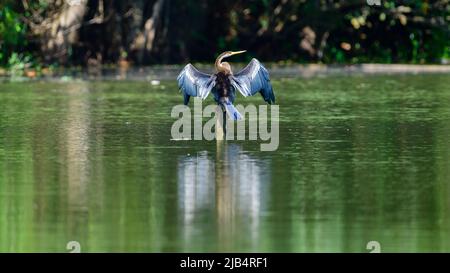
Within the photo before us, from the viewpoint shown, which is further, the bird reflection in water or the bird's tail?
the bird's tail

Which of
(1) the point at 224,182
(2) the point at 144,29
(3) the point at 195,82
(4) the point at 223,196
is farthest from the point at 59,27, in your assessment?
(4) the point at 223,196

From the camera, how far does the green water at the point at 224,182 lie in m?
9.10

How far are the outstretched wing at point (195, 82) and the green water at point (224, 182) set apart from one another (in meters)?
0.55

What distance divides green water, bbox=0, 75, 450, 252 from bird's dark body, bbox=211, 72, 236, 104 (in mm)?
678

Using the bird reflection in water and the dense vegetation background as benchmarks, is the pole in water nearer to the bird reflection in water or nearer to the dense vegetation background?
the bird reflection in water

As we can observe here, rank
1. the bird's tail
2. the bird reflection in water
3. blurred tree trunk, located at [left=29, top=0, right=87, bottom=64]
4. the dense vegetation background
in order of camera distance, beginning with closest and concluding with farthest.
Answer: the bird reflection in water
the bird's tail
blurred tree trunk, located at [left=29, top=0, right=87, bottom=64]
the dense vegetation background

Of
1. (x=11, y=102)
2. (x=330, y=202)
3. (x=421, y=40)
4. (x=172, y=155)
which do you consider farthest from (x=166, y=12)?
(x=330, y=202)

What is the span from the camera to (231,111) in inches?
575

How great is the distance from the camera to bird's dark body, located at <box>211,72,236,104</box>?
14.9 metres

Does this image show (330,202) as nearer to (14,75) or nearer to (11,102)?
(11,102)

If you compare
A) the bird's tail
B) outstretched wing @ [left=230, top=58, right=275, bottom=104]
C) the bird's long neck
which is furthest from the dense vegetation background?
the bird's tail

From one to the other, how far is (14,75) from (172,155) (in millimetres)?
13121

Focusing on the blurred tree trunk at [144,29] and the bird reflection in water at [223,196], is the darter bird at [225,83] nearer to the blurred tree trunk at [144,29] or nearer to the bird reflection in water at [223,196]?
the bird reflection in water at [223,196]

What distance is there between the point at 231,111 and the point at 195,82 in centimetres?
71
